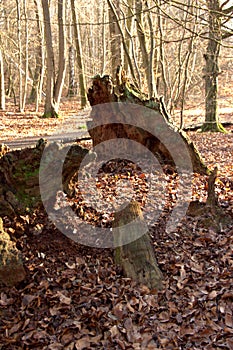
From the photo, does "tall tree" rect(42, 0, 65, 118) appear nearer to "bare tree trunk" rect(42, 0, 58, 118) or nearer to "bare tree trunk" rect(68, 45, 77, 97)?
"bare tree trunk" rect(42, 0, 58, 118)

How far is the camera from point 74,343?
10.6 ft

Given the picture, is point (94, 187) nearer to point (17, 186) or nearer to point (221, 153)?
point (17, 186)

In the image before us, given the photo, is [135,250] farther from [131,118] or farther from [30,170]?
[131,118]

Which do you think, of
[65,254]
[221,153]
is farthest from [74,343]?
[221,153]

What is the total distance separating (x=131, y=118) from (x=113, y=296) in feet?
12.5

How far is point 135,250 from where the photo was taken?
4.05 meters

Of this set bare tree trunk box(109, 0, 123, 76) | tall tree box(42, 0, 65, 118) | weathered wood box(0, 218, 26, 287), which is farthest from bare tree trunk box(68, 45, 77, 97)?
weathered wood box(0, 218, 26, 287)

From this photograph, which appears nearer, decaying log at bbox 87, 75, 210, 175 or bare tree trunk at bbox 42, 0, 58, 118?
decaying log at bbox 87, 75, 210, 175

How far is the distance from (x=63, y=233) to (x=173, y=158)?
3.07 meters

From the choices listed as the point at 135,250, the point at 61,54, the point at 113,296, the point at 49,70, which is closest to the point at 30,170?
the point at 135,250

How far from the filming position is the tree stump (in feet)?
12.8

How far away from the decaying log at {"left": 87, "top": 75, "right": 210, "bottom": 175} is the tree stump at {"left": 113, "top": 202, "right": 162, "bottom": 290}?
263 cm

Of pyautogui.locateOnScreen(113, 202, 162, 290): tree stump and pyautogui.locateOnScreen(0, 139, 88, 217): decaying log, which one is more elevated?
pyautogui.locateOnScreen(0, 139, 88, 217): decaying log

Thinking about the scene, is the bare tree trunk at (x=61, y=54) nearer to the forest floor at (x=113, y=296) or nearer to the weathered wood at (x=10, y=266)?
the forest floor at (x=113, y=296)
